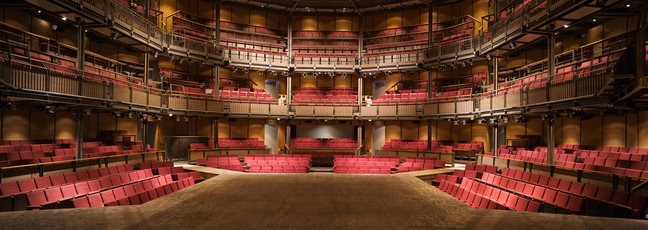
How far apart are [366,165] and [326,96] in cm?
841

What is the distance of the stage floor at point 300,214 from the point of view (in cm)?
456

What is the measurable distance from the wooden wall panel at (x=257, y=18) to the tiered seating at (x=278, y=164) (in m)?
11.0

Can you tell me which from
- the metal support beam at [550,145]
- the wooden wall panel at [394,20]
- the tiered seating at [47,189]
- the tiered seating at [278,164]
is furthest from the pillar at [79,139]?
the wooden wall panel at [394,20]

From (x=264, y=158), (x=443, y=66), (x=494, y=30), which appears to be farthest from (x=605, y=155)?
(x=264, y=158)

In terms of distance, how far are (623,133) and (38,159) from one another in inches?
736

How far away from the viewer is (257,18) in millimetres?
21391

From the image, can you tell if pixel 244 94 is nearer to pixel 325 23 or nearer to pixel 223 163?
pixel 223 163

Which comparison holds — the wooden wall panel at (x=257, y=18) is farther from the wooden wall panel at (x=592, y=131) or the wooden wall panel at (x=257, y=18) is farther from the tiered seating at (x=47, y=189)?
the wooden wall panel at (x=592, y=131)

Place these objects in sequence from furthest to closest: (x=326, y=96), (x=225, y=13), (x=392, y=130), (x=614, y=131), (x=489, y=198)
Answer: (x=225, y=13), (x=326, y=96), (x=392, y=130), (x=614, y=131), (x=489, y=198)

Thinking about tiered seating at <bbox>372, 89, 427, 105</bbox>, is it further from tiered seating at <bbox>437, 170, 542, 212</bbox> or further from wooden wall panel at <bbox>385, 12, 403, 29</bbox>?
tiered seating at <bbox>437, 170, 542, 212</bbox>

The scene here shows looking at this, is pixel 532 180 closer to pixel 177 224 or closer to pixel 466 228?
pixel 466 228

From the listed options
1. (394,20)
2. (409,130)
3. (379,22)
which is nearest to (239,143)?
(409,130)

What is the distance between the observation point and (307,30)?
21.7 meters

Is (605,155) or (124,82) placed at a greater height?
(124,82)
